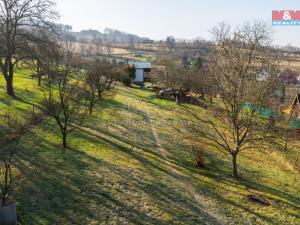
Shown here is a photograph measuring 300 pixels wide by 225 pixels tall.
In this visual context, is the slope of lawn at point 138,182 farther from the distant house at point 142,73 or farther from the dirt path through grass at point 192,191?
the distant house at point 142,73

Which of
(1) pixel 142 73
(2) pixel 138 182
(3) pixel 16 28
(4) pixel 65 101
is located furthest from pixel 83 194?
(1) pixel 142 73

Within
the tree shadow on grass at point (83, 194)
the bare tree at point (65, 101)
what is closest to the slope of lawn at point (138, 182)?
the tree shadow on grass at point (83, 194)

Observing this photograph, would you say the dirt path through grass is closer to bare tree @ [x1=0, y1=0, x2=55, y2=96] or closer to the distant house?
bare tree @ [x1=0, y1=0, x2=55, y2=96]

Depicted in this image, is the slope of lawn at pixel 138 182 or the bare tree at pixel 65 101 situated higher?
the bare tree at pixel 65 101

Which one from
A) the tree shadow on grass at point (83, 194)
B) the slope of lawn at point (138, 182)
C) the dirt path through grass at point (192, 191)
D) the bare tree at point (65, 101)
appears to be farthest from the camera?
the bare tree at point (65, 101)

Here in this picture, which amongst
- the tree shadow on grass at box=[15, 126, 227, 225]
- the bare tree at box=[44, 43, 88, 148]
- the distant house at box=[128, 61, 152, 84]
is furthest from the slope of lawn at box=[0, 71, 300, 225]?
the distant house at box=[128, 61, 152, 84]

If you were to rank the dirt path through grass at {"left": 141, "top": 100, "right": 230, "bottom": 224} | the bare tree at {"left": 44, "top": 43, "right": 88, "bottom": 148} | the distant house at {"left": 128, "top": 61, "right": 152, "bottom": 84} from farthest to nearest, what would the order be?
the distant house at {"left": 128, "top": 61, "right": 152, "bottom": 84} → the bare tree at {"left": 44, "top": 43, "right": 88, "bottom": 148} → the dirt path through grass at {"left": 141, "top": 100, "right": 230, "bottom": 224}

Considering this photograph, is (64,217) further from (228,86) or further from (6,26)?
(6,26)

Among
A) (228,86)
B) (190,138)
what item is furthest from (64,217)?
(190,138)

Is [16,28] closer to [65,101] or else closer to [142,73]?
[65,101]
